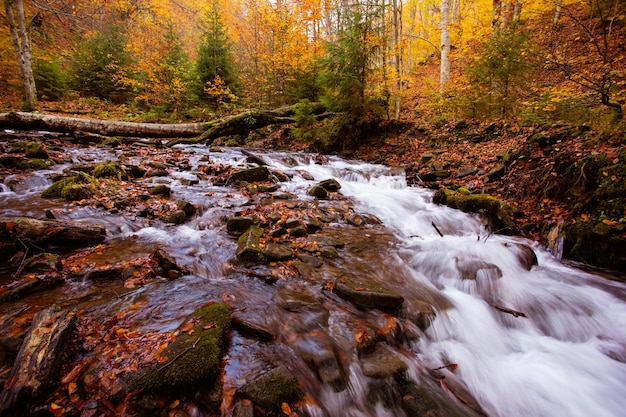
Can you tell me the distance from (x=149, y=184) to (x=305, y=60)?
1192cm

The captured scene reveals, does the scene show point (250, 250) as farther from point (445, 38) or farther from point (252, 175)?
point (445, 38)

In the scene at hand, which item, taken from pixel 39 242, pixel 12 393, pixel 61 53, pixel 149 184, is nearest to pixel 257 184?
pixel 149 184

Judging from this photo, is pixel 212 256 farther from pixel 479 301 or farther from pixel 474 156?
pixel 474 156

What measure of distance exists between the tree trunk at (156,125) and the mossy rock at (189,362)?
11781mm

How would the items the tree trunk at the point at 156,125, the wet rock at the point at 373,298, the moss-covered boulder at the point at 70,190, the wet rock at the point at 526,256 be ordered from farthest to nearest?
the tree trunk at the point at 156,125
the moss-covered boulder at the point at 70,190
the wet rock at the point at 526,256
the wet rock at the point at 373,298

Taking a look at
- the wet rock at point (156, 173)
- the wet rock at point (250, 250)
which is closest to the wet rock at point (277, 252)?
the wet rock at point (250, 250)

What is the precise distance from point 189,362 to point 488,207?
21.2ft

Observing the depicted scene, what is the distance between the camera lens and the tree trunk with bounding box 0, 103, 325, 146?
962cm

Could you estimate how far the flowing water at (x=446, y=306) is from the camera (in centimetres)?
275

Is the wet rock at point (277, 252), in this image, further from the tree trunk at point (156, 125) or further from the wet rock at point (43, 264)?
the tree trunk at point (156, 125)

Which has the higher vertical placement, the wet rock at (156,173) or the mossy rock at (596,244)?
the wet rock at (156,173)

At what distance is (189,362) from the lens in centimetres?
220

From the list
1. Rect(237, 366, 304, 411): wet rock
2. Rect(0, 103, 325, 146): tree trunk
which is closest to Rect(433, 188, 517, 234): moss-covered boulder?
Rect(237, 366, 304, 411): wet rock

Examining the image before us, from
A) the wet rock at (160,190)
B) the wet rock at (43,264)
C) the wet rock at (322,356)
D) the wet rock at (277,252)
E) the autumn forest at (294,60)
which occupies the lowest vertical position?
the wet rock at (322,356)
